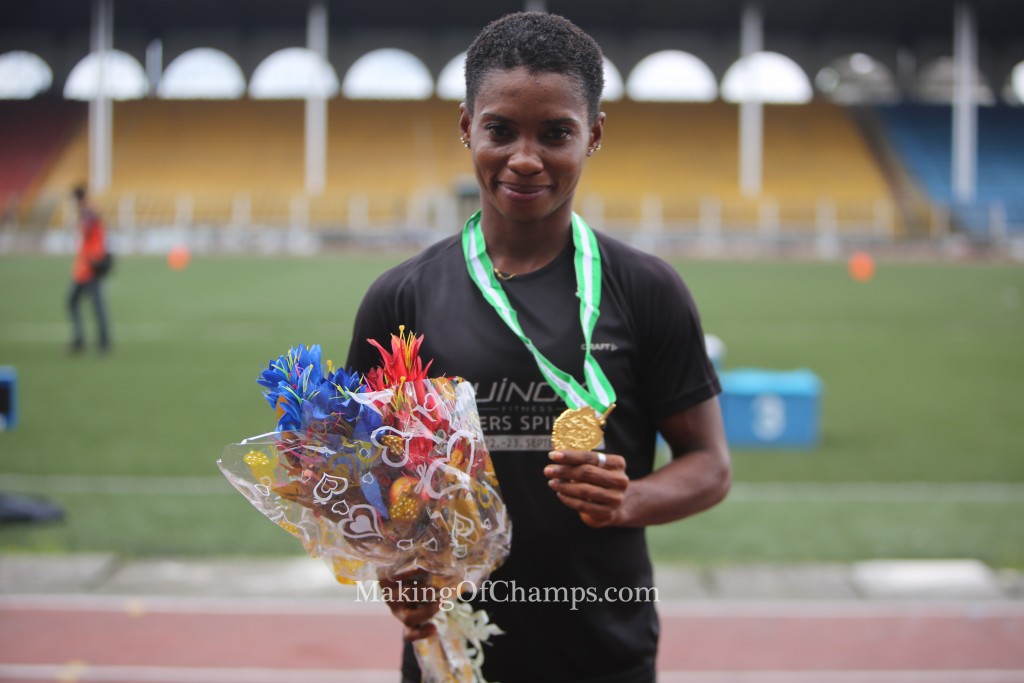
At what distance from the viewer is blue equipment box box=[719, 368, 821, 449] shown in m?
8.67

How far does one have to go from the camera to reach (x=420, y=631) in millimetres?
1892

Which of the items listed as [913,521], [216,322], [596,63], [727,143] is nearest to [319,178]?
[727,143]

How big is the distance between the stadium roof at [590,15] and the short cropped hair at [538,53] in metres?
36.7

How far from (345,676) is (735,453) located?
4640mm

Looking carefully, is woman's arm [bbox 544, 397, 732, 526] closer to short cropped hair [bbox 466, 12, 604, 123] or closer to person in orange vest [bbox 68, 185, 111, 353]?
short cropped hair [bbox 466, 12, 604, 123]

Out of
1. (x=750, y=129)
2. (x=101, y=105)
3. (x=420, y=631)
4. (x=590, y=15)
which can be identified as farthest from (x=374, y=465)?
(x=590, y=15)

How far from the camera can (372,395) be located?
1742mm

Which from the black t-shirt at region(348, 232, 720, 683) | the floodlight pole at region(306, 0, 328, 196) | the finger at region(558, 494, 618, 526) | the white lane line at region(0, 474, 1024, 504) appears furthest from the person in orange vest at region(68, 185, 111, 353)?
the floodlight pole at region(306, 0, 328, 196)

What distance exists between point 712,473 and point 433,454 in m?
0.61

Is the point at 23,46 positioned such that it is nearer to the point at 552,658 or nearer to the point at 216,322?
the point at 216,322

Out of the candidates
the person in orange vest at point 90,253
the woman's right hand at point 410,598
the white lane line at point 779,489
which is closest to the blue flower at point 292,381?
the woman's right hand at point 410,598

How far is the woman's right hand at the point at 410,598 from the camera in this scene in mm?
1855

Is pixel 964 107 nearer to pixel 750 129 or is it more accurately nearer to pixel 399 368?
pixel 750 129

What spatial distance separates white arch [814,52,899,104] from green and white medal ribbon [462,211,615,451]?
46.8 meters
